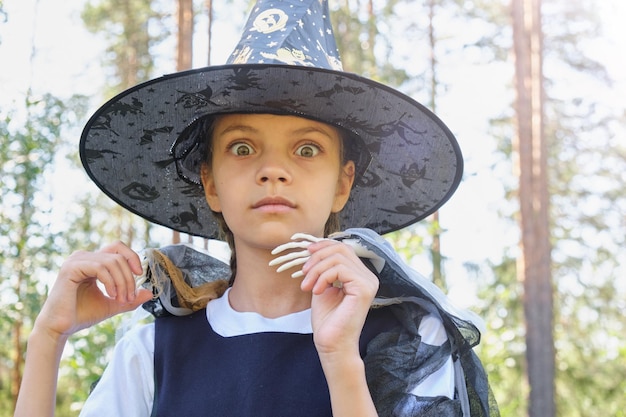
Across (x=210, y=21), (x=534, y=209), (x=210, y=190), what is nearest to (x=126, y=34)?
(x=210, y=21)

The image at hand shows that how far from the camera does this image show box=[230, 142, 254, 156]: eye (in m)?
2.33

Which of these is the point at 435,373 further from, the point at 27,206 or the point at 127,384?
the point at 27,206

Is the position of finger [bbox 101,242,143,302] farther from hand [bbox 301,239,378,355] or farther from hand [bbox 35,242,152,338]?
hand [bbox 301,239,378,355]

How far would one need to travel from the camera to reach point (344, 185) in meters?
2.54

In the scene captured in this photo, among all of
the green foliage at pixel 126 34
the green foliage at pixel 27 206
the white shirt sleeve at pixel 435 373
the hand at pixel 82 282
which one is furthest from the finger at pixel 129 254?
the green foliage at pixel 126 34

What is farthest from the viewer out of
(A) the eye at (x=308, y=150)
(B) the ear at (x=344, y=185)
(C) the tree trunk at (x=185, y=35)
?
(C) the tree trunk at (x=185, y=35)

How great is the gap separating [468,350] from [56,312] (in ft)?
3.58

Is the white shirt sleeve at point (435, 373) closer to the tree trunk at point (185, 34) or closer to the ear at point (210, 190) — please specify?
the ear at point (210, 190)

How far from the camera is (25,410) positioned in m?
2.15

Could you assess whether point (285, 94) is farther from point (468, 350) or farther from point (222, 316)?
point (468, 350)

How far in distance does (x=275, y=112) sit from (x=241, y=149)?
14cm

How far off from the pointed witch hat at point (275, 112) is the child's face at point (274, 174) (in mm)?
46

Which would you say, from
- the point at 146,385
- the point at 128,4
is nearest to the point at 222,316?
the point at 146,385

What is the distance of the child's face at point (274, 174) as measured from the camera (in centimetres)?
222
